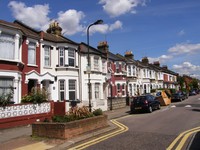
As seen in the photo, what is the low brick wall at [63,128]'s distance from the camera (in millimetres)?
9898

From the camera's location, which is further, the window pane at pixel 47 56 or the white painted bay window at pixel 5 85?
the window pane at pixel 47 56

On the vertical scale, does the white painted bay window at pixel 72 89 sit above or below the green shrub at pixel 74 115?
above

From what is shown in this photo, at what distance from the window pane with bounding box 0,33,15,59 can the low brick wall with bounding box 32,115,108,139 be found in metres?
8.41

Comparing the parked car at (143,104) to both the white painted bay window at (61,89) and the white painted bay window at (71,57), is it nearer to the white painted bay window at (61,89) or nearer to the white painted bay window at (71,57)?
the white painted bay window at (61,89)

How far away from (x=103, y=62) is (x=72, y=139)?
21.9m

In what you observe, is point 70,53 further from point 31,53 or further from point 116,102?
point 116,102

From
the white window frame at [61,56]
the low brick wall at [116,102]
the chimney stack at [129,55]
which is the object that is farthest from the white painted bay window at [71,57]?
the chimney stack at [129,55]

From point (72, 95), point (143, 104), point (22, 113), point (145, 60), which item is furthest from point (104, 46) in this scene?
point (145, 60)

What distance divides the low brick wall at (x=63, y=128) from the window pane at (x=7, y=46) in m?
8.41

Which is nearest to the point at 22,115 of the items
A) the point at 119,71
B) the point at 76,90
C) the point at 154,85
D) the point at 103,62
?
the point at 76,90

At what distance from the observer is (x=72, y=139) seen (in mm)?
9820

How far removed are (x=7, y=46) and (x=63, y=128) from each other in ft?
33.4

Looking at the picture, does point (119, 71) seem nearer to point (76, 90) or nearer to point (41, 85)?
point (76, 90)

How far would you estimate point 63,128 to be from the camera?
32.3 ft
